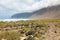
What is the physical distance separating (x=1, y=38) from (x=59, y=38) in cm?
639

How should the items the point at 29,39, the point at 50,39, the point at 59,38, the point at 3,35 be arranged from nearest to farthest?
the point at 50,39 → the point at 59,38 → the point at 29,39 → the point at 3,35

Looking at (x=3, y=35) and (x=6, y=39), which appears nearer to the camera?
(x=6, y=39)

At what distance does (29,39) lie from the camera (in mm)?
15539

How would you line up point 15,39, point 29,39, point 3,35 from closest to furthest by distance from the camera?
point 29,39 → point 15,39 → point 3,35

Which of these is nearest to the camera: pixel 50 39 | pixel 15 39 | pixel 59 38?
pixel 50 39

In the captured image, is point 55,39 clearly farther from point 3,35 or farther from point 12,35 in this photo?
point 3,35

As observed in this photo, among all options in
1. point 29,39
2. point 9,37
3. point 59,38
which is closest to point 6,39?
point 9,37

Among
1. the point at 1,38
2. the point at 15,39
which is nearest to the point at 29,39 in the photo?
the point at 15,39

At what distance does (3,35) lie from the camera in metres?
18.0

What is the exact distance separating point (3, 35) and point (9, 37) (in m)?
1.19

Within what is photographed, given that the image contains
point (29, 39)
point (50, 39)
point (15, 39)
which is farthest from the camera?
point (15, 39)

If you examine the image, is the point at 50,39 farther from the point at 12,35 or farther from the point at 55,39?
the point at 12,35

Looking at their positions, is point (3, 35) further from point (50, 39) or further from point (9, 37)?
point (50, 39)

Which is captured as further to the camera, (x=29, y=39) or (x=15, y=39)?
(x=15, y=39)
